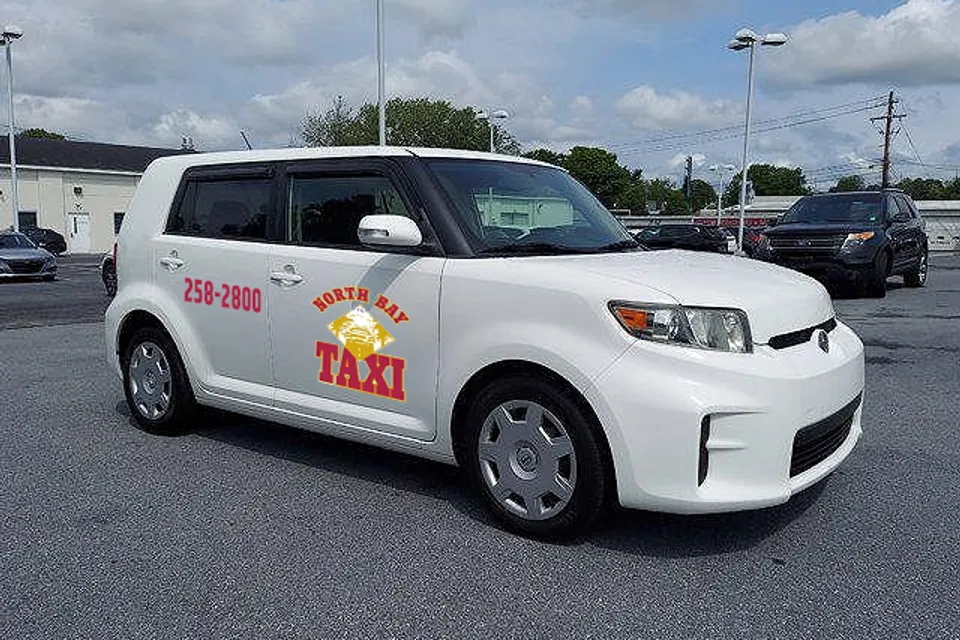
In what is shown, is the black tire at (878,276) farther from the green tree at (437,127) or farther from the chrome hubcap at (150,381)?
the green tree at (437,127)

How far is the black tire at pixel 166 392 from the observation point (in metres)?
5.43

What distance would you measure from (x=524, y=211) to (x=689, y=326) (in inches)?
53.1

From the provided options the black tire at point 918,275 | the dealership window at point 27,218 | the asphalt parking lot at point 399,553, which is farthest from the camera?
the dealership window at point 27,218

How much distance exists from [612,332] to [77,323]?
1060cm

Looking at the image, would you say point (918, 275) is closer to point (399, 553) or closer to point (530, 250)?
point (530, 250)

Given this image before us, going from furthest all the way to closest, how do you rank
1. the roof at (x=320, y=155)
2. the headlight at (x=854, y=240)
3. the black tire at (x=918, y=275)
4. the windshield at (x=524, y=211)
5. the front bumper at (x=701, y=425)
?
the black tire at (x=918, y=275)
the headlight at (x=854, y=240)
the roof at (x=320, y=155)
the windshield at (x=524, y=211)
the front bumper at (x=701, y=425)

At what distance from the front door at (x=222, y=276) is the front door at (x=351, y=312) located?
0.15m

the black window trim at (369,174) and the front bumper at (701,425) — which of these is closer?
the front bumper at (701,425)

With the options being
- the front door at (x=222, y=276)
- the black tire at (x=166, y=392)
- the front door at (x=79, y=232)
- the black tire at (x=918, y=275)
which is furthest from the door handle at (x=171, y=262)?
the front door at (x=79, y=232)

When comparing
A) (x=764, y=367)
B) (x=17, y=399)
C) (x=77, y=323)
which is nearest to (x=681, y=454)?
(x=764, y=367)

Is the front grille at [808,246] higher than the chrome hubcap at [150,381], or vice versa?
the front grille at [808,246]

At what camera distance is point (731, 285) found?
147 inches

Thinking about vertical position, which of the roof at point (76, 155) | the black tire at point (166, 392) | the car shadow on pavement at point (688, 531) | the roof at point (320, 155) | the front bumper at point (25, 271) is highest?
the roof at point (76, 155)

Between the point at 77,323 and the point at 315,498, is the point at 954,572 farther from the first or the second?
the point at 77,323
